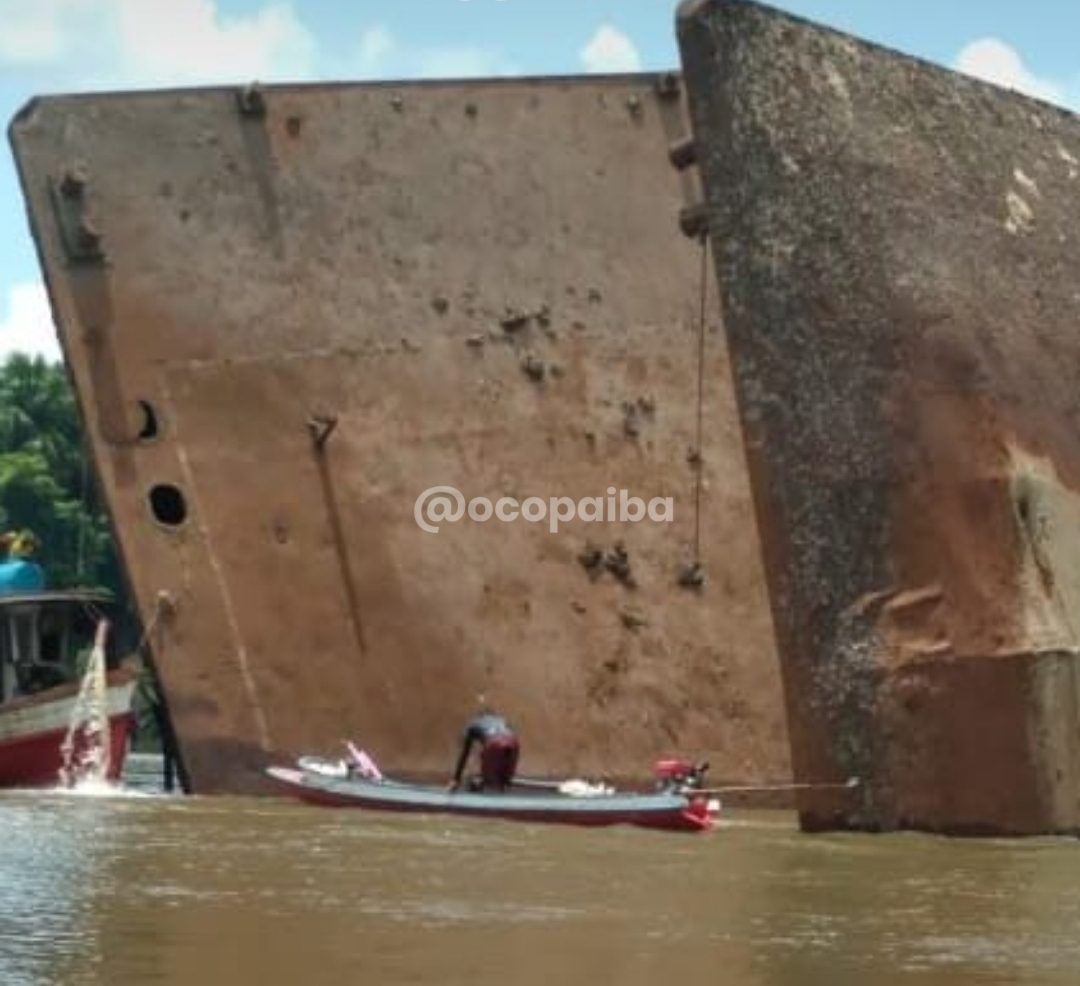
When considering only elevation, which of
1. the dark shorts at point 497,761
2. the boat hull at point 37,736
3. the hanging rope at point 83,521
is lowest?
the dark shorts at point 497,761

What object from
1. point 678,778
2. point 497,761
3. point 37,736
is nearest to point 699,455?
point 497,761

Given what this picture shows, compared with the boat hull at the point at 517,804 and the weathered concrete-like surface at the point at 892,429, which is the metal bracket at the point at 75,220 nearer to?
the boat hull at the point at 517,804

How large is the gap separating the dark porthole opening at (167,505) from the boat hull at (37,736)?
205 centimetres

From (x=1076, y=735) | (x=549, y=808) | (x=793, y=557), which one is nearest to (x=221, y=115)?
(x=549, y=808)

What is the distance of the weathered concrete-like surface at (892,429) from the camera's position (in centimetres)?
1135

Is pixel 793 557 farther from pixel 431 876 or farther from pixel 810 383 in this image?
pixel 431 876

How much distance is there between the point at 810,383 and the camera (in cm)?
1180

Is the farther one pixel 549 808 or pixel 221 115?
pixel 221 115

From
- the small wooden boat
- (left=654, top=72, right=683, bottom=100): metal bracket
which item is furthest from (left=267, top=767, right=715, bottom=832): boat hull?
(left=654, top=72, right=683, bottom=100): metal bracket

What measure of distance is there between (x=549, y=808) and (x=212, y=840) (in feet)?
8.20

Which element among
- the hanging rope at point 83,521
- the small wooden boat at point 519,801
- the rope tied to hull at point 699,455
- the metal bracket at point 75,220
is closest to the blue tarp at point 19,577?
the metal bracket at point 75,220

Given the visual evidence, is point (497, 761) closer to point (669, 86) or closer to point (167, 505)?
point (167, 505)

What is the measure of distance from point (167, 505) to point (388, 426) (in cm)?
155

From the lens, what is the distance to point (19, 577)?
64.2 ft
